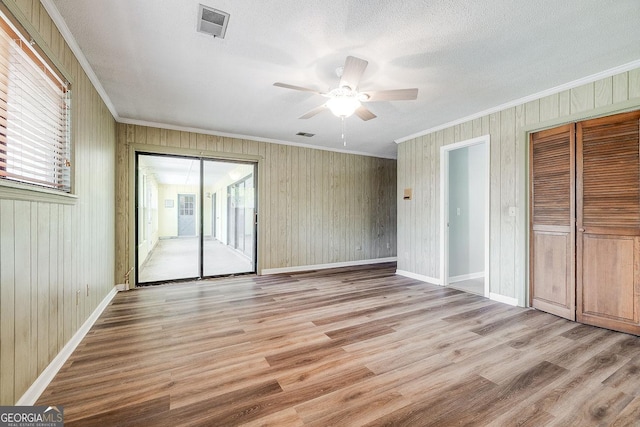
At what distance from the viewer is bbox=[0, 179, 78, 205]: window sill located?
136 centimetres

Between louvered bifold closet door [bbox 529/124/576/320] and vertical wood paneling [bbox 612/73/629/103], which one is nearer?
vertical wood paneling [bbox 612/73/629/103]

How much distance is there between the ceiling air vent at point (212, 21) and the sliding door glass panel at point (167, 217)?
2.99 m

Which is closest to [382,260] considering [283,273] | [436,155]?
[283,273]

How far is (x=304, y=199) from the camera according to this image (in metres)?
5.59

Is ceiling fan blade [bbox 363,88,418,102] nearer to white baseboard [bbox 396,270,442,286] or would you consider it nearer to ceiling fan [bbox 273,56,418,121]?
ceiling fan [bbox 273,56,418,121]

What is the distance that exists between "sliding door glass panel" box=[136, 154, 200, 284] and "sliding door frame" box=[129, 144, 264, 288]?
11 cm

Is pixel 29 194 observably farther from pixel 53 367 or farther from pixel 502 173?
pixel 502 173

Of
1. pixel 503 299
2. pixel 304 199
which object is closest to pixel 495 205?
pixel 503 299

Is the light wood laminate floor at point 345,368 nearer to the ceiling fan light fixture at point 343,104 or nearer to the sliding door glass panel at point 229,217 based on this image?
the sliding door glass panel at point 229,217

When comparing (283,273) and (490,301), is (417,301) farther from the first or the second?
(283,273)

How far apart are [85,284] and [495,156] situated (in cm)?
512

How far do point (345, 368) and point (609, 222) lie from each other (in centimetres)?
306

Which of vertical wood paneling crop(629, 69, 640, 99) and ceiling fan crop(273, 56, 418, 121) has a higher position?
vertical wood paneling crop(629, 69, 640, 99)

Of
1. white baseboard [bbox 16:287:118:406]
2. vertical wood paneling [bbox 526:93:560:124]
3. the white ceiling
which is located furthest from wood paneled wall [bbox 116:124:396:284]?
vertical wood paneling [bbox 526:93:560:124]
